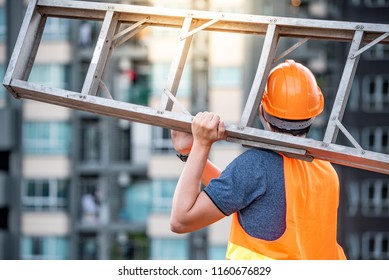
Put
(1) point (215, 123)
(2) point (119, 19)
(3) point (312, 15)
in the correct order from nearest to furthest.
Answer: (1) point (215, 123)
(2) point (119, 19)
(3) point (312, 15)

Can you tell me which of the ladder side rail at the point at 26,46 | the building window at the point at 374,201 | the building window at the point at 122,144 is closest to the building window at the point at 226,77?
the building window at the point at 122,144

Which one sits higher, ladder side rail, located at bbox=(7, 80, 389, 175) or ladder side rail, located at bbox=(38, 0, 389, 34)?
ladder side rail, located at bbox=(38, 0, 389, 34)

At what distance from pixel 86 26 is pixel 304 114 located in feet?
113

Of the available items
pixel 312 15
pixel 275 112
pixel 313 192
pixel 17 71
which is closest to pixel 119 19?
pixel 17 71

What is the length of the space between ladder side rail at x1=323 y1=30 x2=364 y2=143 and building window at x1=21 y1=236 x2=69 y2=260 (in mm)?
36093

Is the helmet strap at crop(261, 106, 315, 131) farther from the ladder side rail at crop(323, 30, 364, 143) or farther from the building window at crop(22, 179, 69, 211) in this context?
the building window at crop(22, 179, 69, 211)

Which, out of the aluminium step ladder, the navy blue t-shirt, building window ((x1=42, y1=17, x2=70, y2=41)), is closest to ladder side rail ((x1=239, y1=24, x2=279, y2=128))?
the aluminium step ladder

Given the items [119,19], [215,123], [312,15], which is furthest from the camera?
[312,15]

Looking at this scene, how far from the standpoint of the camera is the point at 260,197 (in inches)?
148

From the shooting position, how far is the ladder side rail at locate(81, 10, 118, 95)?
3.94 meters

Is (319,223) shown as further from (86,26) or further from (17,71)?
(86,26)

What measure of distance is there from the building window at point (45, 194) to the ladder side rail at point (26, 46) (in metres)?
35.0

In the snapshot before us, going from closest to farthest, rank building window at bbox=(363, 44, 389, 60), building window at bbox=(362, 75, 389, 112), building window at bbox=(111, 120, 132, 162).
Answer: building window at bbox=(111, 120, 132, 162) → building window at bbox=(363, 44, 389, 60) → building window at bbox=(362, 75, 389, 112)

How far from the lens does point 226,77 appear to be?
36.9 m
